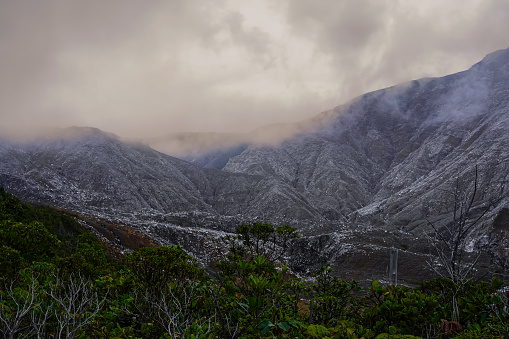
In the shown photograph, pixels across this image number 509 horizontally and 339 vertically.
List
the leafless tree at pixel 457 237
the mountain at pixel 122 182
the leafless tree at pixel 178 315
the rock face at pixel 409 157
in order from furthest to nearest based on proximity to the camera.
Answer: the mountain at pixel 122 182 → the rock face at pixel 409 157 → the leafless tree at pixel 457 237 → the leafless tree at pixel 178 315

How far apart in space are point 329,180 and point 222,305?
148395 millimetres

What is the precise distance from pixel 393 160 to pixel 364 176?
20.6 metres

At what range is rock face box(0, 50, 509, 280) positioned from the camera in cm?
6906

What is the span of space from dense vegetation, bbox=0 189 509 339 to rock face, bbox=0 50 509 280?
5054cm

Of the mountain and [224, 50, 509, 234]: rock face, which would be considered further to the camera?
the mountain

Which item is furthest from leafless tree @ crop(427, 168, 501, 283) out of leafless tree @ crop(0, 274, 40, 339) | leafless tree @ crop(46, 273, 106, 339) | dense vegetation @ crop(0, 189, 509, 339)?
leafless tree @ crop(0, 274, 40, 339)

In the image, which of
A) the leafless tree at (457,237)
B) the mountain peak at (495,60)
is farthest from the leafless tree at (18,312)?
the mountain peak at (495,60)

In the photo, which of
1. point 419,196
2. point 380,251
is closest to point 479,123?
point 419,196

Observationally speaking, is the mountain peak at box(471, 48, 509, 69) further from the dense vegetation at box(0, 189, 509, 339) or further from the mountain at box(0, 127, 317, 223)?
the dense vegetation at box(0, 189, 509, 339)

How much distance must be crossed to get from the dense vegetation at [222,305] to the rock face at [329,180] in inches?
1990

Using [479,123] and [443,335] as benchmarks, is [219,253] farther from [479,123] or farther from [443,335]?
[479,123]

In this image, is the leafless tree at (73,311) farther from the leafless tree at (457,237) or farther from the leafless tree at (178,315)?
the leafless tree at (457,237)

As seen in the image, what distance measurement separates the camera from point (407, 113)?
198 m

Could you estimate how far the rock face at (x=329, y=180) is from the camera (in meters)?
69.1
